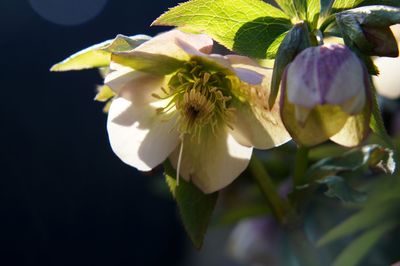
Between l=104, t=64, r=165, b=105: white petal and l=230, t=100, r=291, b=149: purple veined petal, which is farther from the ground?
l=104, t=64, r=165, b=105: white petal

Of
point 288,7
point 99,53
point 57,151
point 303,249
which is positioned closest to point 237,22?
point 288,7

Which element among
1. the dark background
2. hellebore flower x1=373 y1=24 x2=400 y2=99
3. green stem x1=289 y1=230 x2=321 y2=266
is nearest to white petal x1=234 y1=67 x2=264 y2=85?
green stem x1=289 y1=230 x2=321 y2=266

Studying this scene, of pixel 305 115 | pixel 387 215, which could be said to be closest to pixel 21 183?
pixel 387 215

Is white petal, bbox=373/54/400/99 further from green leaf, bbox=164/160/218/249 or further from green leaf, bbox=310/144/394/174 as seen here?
green leaf, bbox=164/160/218/249

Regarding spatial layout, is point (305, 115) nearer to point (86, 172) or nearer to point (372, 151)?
point (372, 151)

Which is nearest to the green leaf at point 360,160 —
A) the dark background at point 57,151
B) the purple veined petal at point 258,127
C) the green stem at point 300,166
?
the green stem at point 300,166

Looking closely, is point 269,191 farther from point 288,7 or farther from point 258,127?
point 288,7
